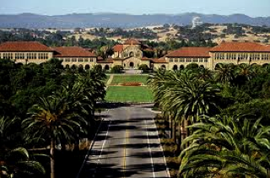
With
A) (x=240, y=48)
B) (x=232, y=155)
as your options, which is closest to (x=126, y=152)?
(x=232, y=155)

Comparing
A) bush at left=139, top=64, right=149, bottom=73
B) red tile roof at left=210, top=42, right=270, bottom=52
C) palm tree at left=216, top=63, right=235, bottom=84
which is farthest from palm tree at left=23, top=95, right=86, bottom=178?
red tile roof at left=210, top=42, right=270, bottom=52

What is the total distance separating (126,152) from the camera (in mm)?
55219

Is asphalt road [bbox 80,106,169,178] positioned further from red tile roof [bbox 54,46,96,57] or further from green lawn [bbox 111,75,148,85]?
red tile roof [bbox 54,46,96,57]

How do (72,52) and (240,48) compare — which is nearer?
(240,48)

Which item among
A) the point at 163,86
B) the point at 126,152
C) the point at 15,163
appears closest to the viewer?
the point at 15,163

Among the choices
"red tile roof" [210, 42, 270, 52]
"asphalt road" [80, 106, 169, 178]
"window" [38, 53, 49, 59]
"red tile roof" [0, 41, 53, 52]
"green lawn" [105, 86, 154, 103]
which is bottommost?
"green lawn" [105, 86, 154, 103]

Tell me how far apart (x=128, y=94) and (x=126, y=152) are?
183ft

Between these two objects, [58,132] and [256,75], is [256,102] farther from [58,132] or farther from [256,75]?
[256,75]

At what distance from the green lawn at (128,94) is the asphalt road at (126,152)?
2260cm

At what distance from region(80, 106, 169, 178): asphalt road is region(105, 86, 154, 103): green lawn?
2260 centimetres

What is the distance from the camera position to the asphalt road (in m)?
47.8

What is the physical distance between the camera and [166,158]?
173ft

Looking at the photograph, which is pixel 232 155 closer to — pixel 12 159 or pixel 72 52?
pixel 12 159

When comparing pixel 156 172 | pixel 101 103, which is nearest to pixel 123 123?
pixel 101 103
